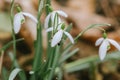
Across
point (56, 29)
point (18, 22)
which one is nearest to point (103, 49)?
point (56, 29)

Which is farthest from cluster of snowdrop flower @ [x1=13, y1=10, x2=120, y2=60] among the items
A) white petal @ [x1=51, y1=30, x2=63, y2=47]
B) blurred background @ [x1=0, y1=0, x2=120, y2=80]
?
Answer: blurred background @ [x1=0, y1=0, x2=120, y2=80]

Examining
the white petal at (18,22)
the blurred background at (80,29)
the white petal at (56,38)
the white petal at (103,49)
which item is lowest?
the blurred background at (80,29)

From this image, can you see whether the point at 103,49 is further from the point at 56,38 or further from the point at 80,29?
the point at 80,29

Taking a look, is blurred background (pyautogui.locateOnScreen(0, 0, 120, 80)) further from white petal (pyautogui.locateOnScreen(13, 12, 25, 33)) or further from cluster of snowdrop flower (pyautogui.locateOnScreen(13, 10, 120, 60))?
white petal (pyautogui.locateOnScreen(13, 12, 25, 33))

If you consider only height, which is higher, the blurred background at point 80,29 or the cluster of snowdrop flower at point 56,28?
the cluster of snowdrop flower at point 56,28

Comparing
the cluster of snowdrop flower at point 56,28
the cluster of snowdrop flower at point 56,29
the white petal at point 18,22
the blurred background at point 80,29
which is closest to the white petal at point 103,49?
the cluster of snowdrop flower at point 56,29

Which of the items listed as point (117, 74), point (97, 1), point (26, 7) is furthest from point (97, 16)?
point (117, 74)

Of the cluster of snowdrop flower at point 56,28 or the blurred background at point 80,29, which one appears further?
the blurred background at point 80,29

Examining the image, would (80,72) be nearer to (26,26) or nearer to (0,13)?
(26,26)

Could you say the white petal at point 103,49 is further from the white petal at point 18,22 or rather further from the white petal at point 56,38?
the white petal at point 18,22
